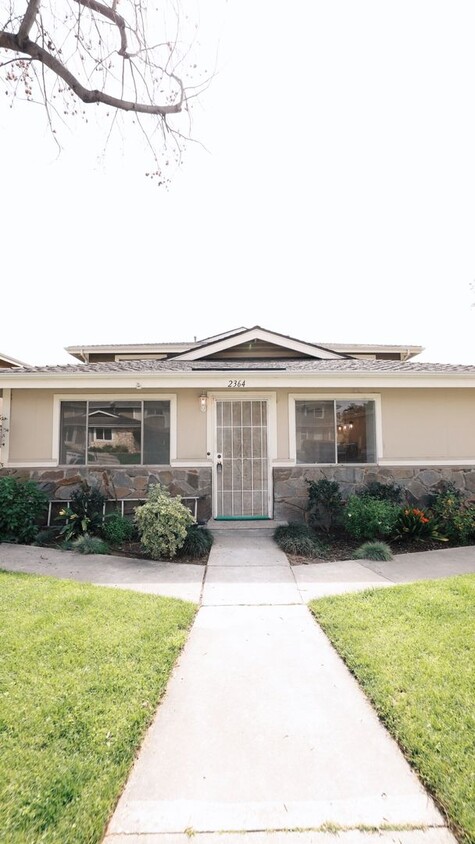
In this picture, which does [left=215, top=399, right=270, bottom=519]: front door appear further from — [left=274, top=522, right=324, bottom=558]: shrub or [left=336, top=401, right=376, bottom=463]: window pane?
[left=336, top=401, right=376, bottom=463]: window pane

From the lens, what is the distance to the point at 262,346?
400 inches

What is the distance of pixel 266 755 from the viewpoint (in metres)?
2.14

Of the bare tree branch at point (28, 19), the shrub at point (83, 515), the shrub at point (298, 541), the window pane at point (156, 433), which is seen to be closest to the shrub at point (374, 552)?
the shrub at point (298, 541)

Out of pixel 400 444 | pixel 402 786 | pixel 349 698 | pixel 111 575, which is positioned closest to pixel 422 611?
pixel 349 698

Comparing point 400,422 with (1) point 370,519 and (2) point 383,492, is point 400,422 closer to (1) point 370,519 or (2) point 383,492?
(2) point 383,492

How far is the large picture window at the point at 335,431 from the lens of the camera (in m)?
7.94

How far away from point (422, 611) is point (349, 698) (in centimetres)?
161

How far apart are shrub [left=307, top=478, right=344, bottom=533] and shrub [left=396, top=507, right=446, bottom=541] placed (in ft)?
3.40

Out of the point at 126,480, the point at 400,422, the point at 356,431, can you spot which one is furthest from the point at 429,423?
the point at 126,480

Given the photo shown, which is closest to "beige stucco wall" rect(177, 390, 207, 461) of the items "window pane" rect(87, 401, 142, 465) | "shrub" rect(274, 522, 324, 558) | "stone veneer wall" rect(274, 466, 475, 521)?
"window pane" rect(87, 401, 142, 465)

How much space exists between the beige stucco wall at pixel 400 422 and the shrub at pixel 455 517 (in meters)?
1.04

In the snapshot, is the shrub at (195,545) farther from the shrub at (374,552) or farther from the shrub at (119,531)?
the shrub at (374,552)

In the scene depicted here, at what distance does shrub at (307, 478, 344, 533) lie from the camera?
23.6 feet

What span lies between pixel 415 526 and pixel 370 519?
0.79 m
